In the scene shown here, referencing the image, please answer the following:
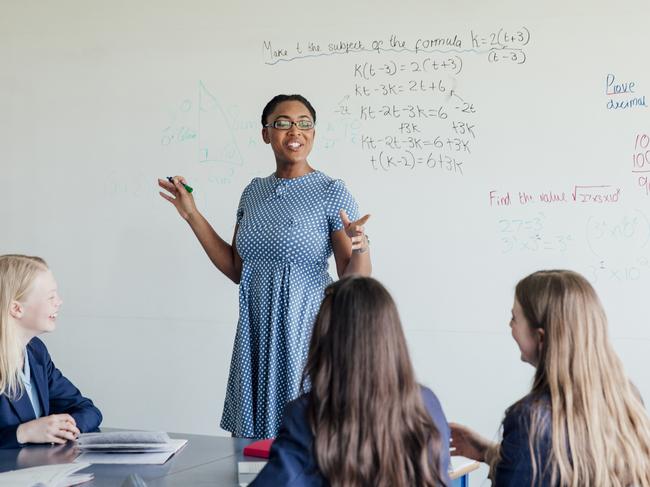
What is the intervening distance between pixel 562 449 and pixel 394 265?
213cm

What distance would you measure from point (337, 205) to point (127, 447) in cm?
106

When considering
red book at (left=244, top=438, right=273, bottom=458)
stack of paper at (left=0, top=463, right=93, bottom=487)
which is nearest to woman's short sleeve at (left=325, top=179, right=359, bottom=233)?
red book at (left=244, top=438, right=273, bottom=458)

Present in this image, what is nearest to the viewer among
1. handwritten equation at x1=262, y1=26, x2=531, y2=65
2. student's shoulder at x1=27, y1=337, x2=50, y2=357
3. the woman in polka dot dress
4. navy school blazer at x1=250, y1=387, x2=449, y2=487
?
navy school blazer at x1=250, y1=387, x2=449, y2=487

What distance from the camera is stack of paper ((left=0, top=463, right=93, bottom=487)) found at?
1950 millimetres

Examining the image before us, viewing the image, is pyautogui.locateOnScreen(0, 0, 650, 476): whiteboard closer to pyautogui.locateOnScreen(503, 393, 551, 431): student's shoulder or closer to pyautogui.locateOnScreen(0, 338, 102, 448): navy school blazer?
pyautogui.locateOnScreen(0, 338, 102, 448): navy school blazer

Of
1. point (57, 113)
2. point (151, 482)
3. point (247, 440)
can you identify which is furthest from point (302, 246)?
point (57, 113)

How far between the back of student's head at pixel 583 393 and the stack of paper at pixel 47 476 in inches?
39.0

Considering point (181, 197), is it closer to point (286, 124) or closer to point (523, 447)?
point (286, 124)

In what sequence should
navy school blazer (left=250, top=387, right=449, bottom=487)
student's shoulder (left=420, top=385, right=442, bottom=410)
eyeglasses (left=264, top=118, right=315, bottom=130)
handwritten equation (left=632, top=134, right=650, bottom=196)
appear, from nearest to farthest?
navy school blazer (left=250, top=387, right=449, bottom=487)
student's shoulder (left=420, top=385, right=442, bottom=410)
eyeglasses (left=264, top=118, right=315, bottom=130)
handwritten equation (left=632, top=134, right=650, bottom=196)

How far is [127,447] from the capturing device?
2250 mm

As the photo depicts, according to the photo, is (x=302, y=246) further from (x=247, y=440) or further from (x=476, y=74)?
(x=476, y=74)

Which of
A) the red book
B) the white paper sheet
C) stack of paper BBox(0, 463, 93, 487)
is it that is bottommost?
the red book

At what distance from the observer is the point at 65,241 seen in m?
4.46

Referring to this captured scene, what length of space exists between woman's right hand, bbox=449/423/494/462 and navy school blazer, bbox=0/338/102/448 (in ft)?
3.36
